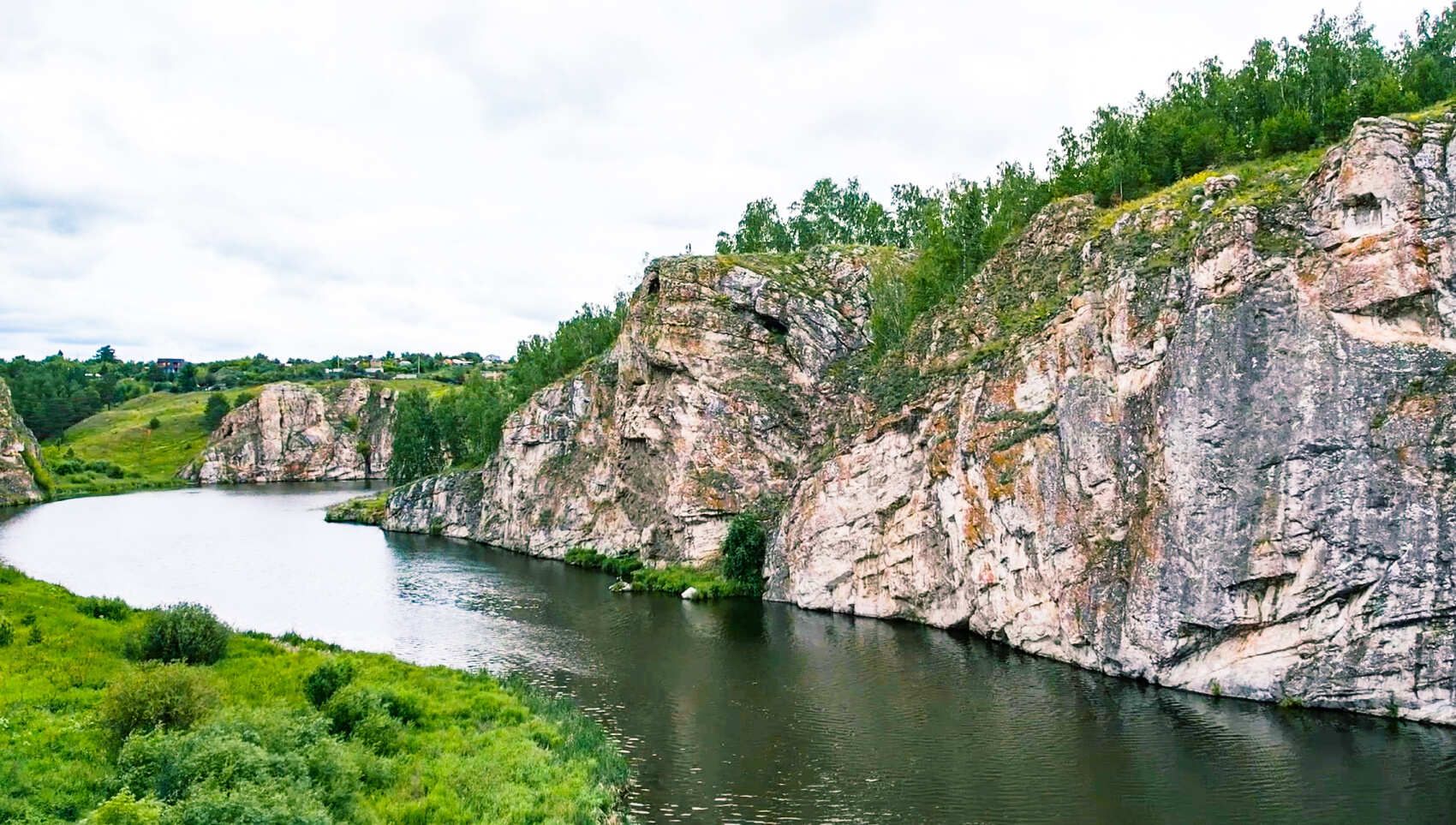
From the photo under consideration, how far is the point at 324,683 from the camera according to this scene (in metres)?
Result: 27.4

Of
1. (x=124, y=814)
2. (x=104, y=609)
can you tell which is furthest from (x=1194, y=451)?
(x=104, y=609)

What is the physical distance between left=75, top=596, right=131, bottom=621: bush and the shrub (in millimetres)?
25411

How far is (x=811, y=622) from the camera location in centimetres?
4919

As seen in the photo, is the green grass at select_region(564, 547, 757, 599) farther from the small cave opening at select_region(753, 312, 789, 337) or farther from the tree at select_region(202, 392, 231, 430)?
the tree at select_region(202, 392, 231, 430)

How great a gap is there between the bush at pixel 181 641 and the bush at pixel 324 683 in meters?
5.24

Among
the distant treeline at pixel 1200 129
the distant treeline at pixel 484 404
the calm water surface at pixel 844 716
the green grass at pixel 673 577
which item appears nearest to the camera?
the calm water surface at pixel 844 716

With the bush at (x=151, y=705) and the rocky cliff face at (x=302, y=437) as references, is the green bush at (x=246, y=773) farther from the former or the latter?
the rocky cliff face at (x=302, y=437)

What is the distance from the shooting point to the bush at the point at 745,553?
57250mm

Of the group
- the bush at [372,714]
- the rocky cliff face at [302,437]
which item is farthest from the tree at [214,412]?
the bush at [372,714]

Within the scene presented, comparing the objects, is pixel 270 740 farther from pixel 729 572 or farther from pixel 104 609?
pixel 729 572

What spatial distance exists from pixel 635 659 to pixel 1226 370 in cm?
2627

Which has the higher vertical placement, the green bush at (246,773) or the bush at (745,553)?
the bush at (745,553)

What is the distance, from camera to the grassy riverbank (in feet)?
58.6

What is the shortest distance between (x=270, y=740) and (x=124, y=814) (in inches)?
220
